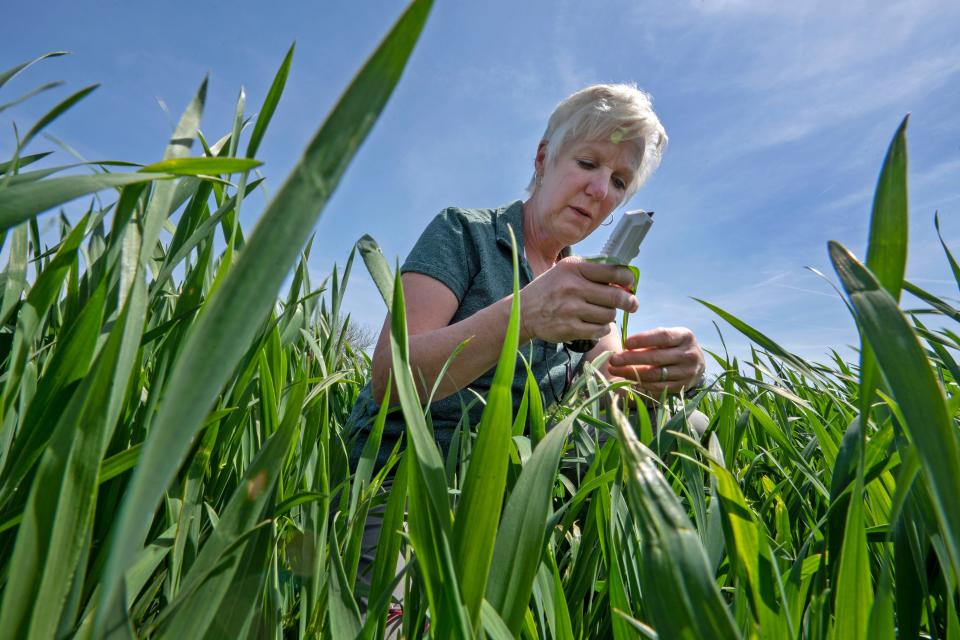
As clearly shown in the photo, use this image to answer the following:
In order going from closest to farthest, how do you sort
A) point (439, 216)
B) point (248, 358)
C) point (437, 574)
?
point (437, 574) → point (248, 358) → point (439, 216)

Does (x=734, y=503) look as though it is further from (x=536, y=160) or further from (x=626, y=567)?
(x=536, y=160)

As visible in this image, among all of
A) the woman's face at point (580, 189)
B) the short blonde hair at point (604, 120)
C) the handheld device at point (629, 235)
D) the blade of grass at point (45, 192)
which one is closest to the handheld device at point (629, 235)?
the handheld device at point (629, 235)

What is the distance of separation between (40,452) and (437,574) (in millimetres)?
241

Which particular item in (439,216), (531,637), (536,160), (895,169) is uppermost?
(536,160)

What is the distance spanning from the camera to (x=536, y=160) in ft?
7.09

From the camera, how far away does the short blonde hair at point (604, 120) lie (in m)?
1.78

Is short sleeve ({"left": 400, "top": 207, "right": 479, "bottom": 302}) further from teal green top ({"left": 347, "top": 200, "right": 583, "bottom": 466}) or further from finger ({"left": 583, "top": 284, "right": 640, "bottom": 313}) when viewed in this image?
finger ({"left": 583, "top": 284, "right": 640, "bottom": 313})

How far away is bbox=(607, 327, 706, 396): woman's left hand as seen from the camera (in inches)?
43.4

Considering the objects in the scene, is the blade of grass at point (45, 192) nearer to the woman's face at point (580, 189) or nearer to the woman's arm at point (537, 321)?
the woman's arm at point (537, 321)

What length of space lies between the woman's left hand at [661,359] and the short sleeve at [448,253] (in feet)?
1.79

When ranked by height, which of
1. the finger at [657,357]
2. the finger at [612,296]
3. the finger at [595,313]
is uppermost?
the finger at [612,296]

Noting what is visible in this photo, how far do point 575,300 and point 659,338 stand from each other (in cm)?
28

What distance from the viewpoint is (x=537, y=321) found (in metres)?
0.97

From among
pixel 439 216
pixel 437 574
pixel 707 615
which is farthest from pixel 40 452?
pixel 439 216
